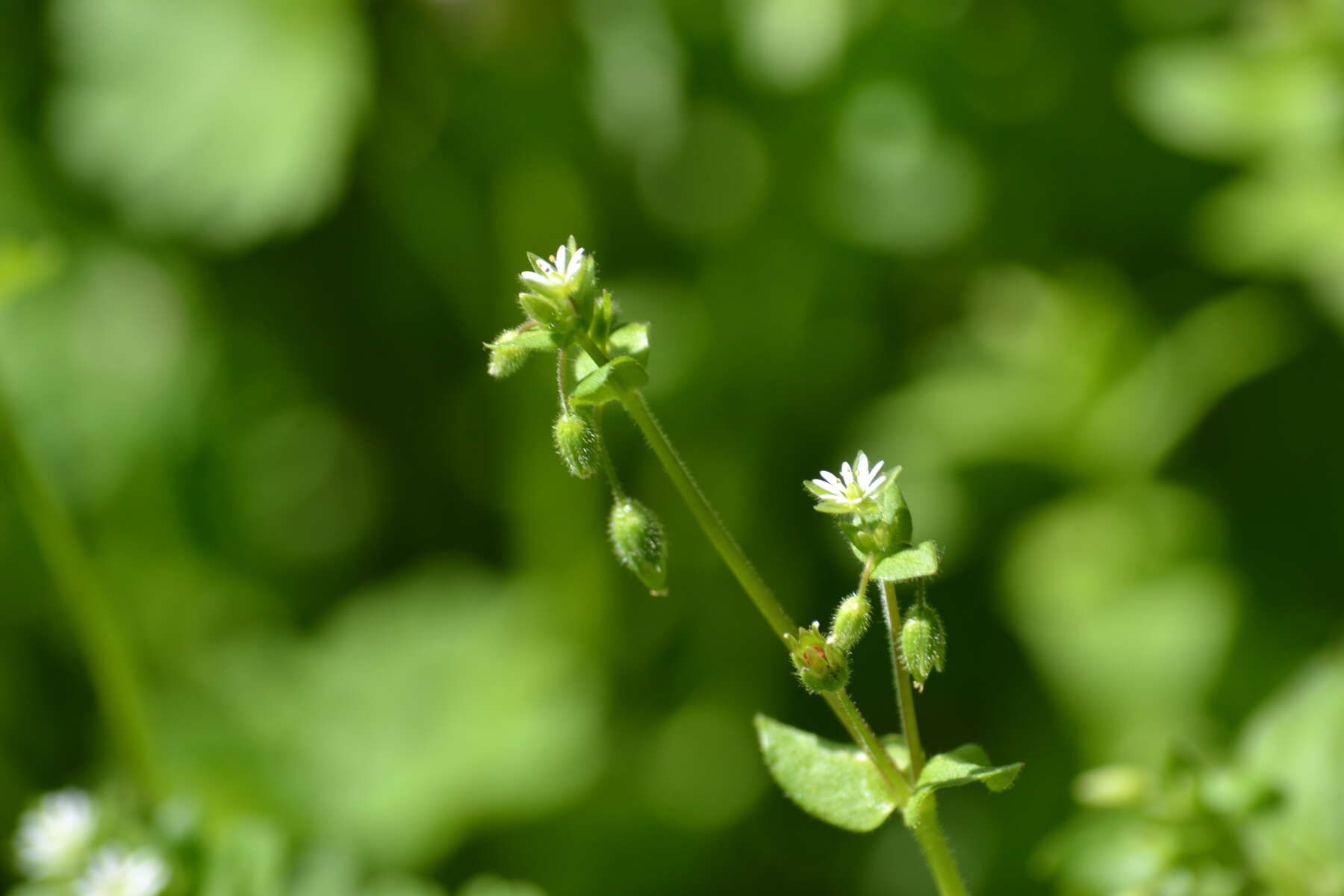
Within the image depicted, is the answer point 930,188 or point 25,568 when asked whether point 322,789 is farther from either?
point 930,188

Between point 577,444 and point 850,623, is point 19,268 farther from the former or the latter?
point 850,623

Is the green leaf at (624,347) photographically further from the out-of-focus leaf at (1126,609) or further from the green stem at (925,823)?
the out-of-focus leaf at (1126,609)

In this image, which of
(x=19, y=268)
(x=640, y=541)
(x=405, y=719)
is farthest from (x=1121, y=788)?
(x=405, y=719)

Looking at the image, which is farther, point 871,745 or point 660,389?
point 660,389

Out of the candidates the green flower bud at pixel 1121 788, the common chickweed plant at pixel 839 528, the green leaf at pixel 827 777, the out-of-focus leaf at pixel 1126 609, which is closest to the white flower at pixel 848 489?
the common chickweed plant at pixel 839 528

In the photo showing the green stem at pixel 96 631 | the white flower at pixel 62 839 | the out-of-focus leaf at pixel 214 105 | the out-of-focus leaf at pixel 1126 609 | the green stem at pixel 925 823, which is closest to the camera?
the green stem at pixel 925 823
